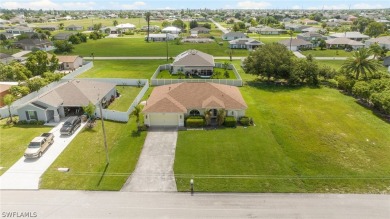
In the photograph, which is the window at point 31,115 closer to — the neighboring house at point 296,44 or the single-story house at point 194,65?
the single-story house at point 194,65

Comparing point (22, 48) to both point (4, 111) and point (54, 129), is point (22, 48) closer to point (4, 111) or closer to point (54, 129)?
point (4, 111)

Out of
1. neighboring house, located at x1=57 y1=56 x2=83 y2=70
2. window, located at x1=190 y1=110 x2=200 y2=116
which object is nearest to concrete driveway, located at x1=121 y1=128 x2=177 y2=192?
window, located at x1=190 y1=110 x2=200 y2=116

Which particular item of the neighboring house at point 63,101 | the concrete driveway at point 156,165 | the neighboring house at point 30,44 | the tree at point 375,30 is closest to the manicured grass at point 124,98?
the neighboring house at point 63,101

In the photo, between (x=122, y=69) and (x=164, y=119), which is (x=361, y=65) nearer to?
(x=164, y=119)

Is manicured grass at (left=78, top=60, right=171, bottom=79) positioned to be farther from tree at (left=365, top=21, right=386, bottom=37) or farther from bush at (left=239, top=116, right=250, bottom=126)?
tree at (left=365, top=21, right=386, bottom=37)

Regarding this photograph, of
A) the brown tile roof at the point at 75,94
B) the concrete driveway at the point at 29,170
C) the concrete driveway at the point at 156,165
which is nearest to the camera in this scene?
the concrete driveway at the point at 156,165

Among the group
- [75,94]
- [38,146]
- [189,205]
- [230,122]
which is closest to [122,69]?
[75,94]

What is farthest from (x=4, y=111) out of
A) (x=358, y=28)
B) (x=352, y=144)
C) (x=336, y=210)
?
(x=358, y=28)
